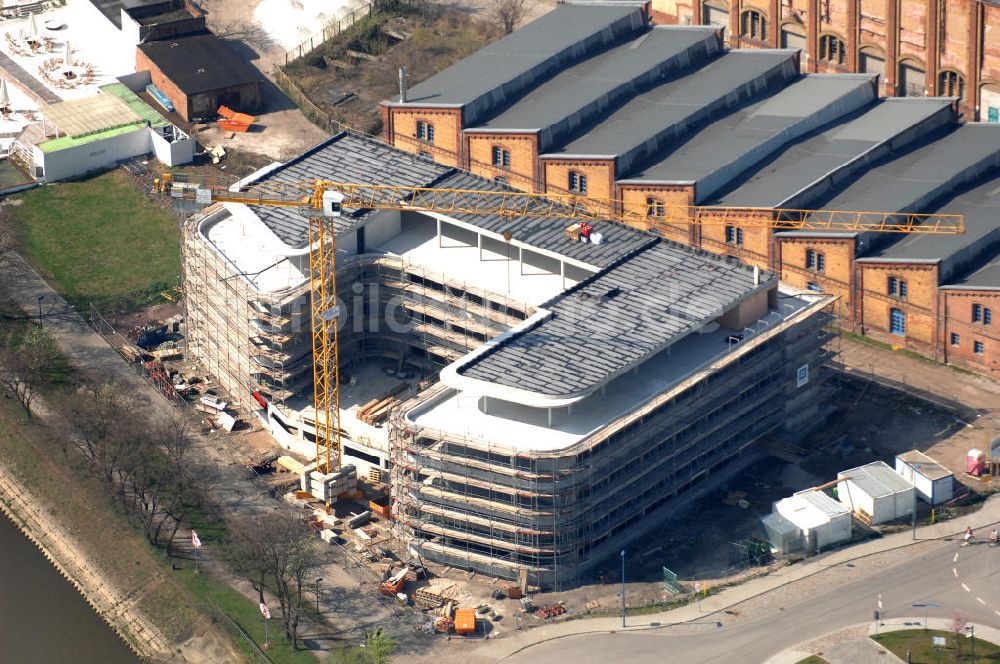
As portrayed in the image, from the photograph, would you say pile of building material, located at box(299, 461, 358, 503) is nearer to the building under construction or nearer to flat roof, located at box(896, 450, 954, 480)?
the building under construction

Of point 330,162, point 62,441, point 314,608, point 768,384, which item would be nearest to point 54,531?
point 62,441

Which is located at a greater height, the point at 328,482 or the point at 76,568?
the point at 328,482

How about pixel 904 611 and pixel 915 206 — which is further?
pixel 915 206

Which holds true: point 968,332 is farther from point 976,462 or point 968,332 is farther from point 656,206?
point 656,206

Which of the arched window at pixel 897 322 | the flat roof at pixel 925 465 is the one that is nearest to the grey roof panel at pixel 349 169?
the arched window at pixel 897 322

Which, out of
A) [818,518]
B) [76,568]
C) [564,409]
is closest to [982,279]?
[818,518]

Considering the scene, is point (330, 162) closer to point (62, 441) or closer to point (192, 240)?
point (192, 240)

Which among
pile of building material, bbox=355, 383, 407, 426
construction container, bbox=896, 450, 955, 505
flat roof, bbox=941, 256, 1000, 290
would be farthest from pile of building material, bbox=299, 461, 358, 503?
flat roof, bbox=941, 256, 1000, 290
